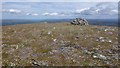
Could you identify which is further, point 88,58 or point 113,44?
point 113,44

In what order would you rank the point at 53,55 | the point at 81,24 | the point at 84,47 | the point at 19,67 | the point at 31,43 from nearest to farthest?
the point at 19,67
the point at 53,55
the point at 84,47
the point at 31,43
the point at 81,24

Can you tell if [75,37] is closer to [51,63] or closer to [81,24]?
[51,63]

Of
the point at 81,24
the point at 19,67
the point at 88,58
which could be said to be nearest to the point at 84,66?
the point at 88,58

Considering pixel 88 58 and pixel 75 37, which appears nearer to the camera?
pixel 88 58

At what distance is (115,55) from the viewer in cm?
2786

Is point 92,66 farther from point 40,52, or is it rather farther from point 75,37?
point 75,37

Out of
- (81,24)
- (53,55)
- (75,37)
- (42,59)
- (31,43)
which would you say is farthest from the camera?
(81,24)

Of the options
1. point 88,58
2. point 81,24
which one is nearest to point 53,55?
point 88,58

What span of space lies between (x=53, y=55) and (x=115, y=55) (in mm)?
7697

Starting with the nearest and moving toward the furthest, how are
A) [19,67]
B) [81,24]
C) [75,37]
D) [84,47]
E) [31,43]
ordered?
[19,67] < [84,47] < [31,43] < [75,37] < [81,24]

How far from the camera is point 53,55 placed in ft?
91.1

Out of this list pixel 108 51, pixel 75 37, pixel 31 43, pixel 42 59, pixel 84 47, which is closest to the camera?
pixel 42 59

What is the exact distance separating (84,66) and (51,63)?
3623mm

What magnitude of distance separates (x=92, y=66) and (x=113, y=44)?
1147 cm
